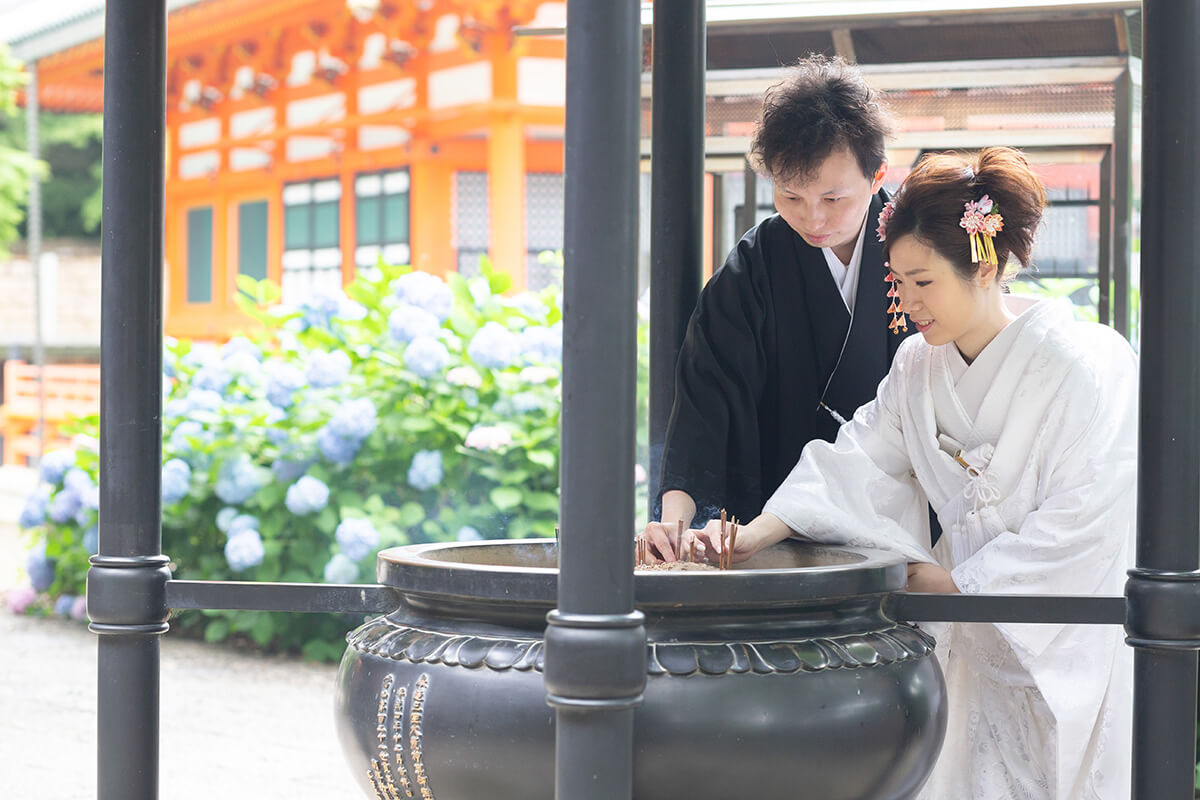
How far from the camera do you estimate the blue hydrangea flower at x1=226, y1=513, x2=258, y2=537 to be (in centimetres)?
602

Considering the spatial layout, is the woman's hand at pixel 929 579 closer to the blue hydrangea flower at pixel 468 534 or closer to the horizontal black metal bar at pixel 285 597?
the horizontal black metal bar at pixel 285 597

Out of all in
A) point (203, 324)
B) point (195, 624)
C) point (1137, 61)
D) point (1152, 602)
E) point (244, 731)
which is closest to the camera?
point (1152, 602)

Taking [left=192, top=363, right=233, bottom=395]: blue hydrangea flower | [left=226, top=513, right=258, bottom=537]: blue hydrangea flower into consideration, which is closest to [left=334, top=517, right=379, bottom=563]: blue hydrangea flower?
[left=226, top=513, right=258, bottom=537]: blue hydrangea flower

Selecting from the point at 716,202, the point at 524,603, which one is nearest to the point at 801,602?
the point at 524,603

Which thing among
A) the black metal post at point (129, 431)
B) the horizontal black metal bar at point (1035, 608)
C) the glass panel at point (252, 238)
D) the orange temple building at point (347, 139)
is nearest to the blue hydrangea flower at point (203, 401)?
the orange temple building at point (347, 139)

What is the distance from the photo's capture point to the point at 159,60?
82.7 inches

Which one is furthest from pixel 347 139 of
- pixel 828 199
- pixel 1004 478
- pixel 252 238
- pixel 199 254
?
pixel 1004 478

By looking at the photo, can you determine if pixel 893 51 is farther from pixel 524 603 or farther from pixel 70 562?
pixel 70 562

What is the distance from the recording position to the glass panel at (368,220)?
11.6 m

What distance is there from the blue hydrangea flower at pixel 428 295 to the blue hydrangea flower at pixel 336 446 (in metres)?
0.68

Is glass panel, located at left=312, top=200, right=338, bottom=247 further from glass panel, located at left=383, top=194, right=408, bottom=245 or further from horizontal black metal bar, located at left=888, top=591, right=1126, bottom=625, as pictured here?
horizontal black metal bar, located at left=888, top=591, right=1126, bottom=625

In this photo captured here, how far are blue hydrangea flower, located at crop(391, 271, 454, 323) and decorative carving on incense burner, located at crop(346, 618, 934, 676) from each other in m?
4.33

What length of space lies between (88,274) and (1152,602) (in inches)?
744

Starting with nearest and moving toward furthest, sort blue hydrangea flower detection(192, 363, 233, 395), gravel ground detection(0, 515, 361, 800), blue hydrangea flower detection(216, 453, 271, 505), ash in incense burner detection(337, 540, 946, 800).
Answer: ash in incense burner detection(337, 540, 946, 800), gravel ground detection(0, 515, 361, 800), blue hydrangea flower detection(216, 453, 271, 505), blue hydrangea flower detection(192, 363, 233, 395)
